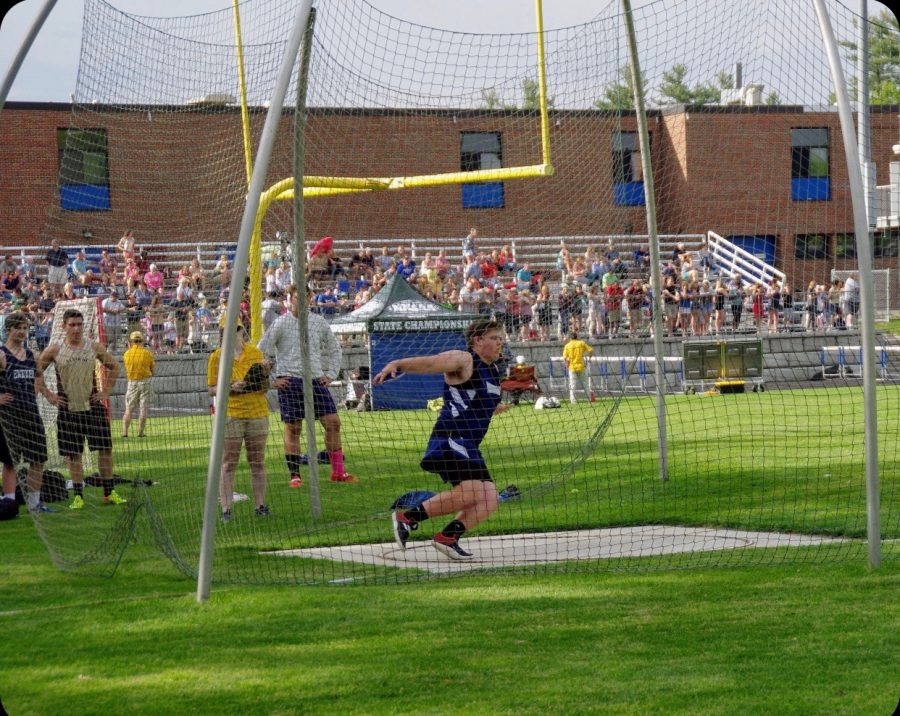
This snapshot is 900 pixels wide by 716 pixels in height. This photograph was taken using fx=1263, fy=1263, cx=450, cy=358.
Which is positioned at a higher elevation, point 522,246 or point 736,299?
point 522,246

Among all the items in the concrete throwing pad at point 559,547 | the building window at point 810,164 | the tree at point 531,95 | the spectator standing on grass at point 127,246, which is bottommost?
the concrete throwing pad at point 559,547

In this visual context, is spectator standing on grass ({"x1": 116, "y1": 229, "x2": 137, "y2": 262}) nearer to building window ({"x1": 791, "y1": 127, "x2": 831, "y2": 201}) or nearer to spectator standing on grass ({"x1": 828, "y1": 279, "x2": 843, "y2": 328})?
building window ({"x1": 791, "y1": 127, "x2": 831, "y2": 201})

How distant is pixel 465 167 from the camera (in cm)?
1480

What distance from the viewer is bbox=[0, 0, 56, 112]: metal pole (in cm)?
800

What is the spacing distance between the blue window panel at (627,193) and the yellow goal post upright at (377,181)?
84cm

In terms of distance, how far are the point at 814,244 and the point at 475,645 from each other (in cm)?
911

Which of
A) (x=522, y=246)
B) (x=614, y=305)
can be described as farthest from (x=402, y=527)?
(x=614, y=305)

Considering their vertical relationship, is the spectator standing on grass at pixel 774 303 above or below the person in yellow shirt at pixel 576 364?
above

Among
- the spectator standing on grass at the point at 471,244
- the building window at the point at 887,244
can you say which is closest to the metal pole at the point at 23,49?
the building window at the point at 887,244

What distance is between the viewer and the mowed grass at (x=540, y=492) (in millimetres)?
8945

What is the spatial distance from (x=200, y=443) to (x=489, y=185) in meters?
5.39

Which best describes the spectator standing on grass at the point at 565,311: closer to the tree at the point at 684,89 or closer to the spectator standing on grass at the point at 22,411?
the tree at the point at 684,89

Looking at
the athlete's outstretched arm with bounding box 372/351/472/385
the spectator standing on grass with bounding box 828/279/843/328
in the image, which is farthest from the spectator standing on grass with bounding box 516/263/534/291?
the athlete's outstretched arm with bounding box 372/351/472/385

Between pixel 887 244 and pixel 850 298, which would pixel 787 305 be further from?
pixel 887 244
